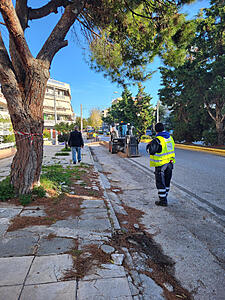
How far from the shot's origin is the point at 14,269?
2.03 m

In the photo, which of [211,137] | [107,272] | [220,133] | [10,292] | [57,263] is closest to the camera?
[10,292]

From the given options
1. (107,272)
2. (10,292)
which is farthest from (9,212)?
(107,272)

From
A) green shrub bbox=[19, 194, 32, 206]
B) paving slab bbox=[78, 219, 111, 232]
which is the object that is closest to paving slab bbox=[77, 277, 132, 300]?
paving slab bbox=[78, 219, 111, 232]

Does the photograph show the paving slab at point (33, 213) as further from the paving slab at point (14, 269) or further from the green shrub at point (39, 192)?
the paving slab at point (14, 269)

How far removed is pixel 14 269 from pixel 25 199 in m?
2.07

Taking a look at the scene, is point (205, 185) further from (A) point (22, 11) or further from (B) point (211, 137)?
(B) point (211, 137)

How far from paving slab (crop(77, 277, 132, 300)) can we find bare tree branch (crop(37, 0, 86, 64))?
401 centimetres

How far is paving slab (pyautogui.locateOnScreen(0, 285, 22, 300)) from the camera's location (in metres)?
1.68

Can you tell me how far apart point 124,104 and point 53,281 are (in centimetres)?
3351

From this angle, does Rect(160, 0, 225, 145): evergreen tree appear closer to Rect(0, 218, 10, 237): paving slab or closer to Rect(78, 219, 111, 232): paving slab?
Rect(78, 219, 111, 232): paving slab

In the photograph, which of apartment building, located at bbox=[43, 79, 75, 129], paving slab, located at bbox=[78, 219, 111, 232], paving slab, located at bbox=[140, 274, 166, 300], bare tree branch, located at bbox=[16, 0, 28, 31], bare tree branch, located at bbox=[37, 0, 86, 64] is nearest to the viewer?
paving slab, located at bbox=[140, 274, 166, 300]

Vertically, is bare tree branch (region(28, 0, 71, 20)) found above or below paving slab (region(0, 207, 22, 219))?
above

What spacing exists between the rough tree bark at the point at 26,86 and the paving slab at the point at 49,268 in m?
2.30

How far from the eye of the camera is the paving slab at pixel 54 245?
235 centimetres
